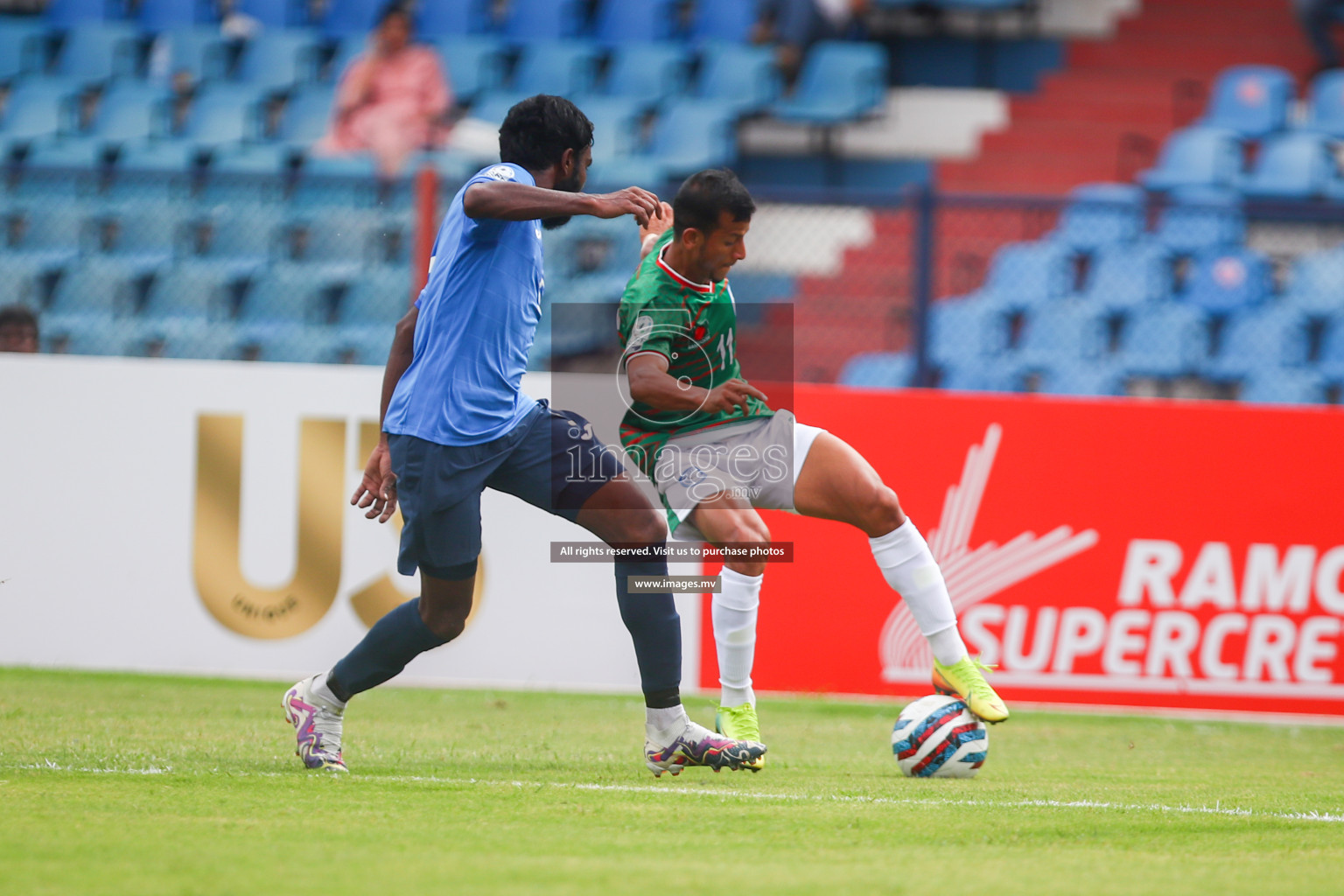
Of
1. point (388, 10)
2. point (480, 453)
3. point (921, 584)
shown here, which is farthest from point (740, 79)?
point (480, 453)

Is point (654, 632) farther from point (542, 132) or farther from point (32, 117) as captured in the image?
point (32, 117)

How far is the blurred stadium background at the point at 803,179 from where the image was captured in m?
8.99

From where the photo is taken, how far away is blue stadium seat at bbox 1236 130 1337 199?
11805mm

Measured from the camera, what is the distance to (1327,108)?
1295cm

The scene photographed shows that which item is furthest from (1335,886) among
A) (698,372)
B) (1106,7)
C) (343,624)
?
(1106,7)

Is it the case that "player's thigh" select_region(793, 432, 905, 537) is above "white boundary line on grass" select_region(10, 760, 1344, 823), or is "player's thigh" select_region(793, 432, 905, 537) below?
above

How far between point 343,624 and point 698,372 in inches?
115

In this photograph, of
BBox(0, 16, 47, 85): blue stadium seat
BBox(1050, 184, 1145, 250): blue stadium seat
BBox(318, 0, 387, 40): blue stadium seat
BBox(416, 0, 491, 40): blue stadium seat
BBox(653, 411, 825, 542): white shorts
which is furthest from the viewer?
BBox(318, 0, 387, 40): blue stadium seat

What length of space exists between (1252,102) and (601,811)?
1101 cm

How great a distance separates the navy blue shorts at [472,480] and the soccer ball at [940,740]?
130 centimetres

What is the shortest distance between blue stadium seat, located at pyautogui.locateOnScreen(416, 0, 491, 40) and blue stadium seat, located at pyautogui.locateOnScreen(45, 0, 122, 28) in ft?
9.59

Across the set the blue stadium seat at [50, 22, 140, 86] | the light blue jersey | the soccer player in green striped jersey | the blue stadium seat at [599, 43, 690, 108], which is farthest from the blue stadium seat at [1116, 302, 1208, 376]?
the blue stadium seat at [50, 22, 140, 86]

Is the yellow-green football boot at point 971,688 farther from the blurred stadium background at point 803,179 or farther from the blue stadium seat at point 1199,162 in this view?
the blue stadium seat at point 1199,162

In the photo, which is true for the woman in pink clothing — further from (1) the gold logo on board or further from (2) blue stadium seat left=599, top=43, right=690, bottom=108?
(1) the gold logo on board
